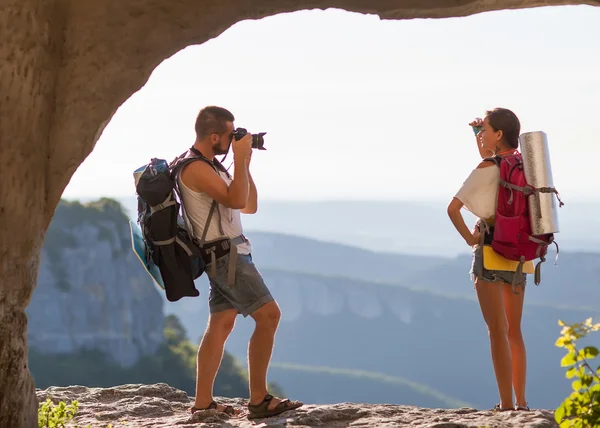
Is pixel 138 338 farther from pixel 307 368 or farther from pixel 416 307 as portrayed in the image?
pixel 416 307

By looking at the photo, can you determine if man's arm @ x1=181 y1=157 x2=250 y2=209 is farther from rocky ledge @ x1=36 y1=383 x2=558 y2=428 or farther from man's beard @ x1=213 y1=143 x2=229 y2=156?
rocky ledge @ x1=36 y1=383 x2=558 y2=428

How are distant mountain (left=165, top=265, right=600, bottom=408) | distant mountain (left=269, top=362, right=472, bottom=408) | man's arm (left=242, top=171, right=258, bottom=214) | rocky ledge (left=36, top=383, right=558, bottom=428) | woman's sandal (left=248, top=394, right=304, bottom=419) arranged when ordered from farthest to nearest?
distant mountain (left=165, top=265, right=600, bottom=408) < distant mountain (left=269, top=362, right=472, bottom=408) < man's arm (left=242, top=171, right=258, bottom=214) < woman's sandal (left=248, top=394, right=304, bottom=419) < rocky ledge (left=36, top=383, right=558, bottom=428)

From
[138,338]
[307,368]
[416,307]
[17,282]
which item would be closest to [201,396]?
[17,282]

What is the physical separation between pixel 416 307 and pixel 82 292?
85.4 meters

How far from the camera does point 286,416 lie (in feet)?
21.2

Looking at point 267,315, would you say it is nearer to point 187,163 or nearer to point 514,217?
point 187,163

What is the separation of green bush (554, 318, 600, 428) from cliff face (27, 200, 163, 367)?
9427 centimetres

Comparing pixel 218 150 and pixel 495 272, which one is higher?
pixel 218 150

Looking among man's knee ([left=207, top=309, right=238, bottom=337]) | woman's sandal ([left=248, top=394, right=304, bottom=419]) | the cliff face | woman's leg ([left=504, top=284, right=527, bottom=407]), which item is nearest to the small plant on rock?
man's knee ([left=207, top=309, right=238, bottom=337])

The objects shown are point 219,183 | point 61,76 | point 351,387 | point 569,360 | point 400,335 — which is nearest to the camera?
point 569,360

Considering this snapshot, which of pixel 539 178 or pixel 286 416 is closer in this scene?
pixel 539 178

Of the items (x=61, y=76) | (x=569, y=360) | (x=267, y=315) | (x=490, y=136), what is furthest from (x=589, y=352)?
(x=61, y=76)

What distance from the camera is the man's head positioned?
6.31 meters

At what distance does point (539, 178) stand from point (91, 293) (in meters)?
98.5
